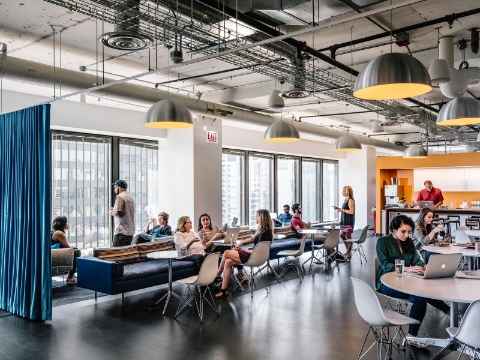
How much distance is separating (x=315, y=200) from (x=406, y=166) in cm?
387

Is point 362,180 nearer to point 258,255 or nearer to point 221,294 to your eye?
point 258,255

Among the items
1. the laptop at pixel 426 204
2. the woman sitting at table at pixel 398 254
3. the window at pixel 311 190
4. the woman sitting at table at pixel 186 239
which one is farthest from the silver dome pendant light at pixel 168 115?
the window at pixel 311 190

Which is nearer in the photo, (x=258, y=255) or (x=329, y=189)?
(x=258, y=255)

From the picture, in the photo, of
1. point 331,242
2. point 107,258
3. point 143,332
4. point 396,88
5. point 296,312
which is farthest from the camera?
point 331,242

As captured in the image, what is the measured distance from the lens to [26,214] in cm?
598

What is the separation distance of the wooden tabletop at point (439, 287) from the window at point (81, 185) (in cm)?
773

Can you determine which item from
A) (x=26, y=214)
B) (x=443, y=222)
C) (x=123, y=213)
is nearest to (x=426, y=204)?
(x=443, y=222)

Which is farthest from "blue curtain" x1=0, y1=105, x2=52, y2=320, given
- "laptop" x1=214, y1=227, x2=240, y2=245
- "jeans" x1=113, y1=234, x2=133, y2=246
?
"laptop" x1=214, y1=227, x2=240, y2=245

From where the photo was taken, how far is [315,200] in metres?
18.4

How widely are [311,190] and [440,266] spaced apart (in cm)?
1408

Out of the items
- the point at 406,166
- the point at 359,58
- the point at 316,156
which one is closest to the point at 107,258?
the point at 359,58

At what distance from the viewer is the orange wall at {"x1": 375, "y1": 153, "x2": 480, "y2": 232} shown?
52.1ft

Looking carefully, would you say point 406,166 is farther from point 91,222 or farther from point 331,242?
point 91,222

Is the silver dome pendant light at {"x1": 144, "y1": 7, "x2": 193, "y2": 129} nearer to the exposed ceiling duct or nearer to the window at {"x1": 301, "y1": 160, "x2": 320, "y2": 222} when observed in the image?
the exposed ceiling duct
